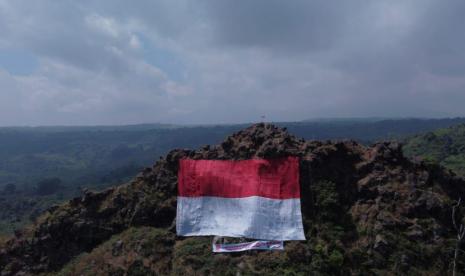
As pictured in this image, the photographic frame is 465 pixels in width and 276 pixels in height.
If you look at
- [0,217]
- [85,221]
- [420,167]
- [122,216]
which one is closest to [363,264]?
[420,167]

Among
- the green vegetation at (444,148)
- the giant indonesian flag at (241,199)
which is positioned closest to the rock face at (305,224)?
the giant indonesian flag at (241,199)

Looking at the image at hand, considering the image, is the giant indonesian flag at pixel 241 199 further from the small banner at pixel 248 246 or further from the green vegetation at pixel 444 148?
the green vegetation at pixel 444 148

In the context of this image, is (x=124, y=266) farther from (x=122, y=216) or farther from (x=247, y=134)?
(x=247, y=134)

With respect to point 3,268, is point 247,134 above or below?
above

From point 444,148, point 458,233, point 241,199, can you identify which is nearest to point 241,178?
point 241,199

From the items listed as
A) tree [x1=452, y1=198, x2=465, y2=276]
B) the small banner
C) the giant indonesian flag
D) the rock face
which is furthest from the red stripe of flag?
tree [x1=452, y1=198, x2=465, y2=276]

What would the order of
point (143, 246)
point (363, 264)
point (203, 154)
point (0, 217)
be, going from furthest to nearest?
point (0, 217) < point (203, 154) < point (143, 246) < point (363, 264)
